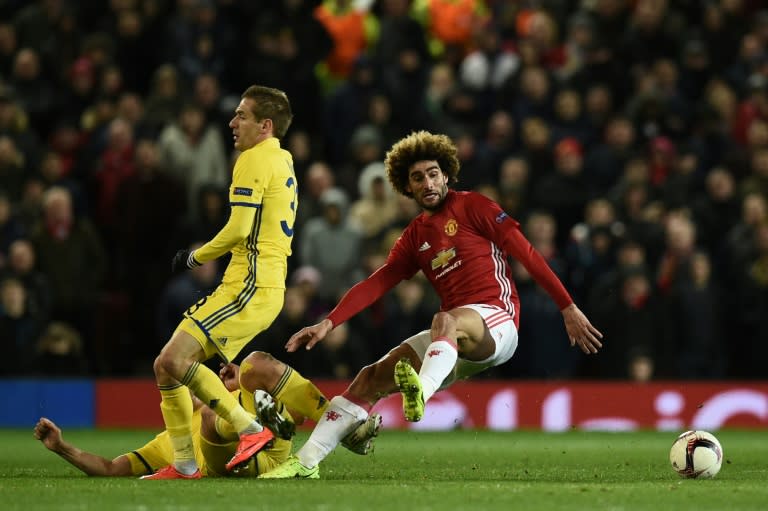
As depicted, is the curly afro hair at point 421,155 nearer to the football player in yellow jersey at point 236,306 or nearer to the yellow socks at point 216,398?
the football player in yellow jersey at point 236,306

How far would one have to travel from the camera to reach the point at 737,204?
15.3 meters

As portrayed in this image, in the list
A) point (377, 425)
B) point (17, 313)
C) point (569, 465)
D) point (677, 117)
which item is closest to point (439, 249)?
point (377, 425)

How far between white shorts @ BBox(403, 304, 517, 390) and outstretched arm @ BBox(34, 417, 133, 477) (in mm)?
1852

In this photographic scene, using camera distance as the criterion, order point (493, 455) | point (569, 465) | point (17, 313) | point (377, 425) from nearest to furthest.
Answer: point (377, 425) → point (569, 465) → point (493, 455) → point (17, 313)

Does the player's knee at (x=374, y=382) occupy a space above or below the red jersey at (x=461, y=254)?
below

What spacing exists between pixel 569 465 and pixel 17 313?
254 inches

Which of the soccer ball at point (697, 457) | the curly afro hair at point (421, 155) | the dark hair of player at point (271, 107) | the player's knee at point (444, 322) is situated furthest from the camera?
the curly afro hair at point (421, 155)

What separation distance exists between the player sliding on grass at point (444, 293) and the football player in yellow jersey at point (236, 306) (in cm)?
30

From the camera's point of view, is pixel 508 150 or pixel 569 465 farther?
pixel 508 150

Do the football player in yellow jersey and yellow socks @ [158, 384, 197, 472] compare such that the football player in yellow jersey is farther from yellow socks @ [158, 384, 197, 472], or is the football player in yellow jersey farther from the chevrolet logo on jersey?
the chevrolet logo on jersey

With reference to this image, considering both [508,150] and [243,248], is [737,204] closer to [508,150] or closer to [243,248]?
[508,150]

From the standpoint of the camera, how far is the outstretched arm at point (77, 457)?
27.6 feet

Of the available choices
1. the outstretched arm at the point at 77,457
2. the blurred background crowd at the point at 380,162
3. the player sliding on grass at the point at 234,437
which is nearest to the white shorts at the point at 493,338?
the player sliding on grass at the point at 234,437

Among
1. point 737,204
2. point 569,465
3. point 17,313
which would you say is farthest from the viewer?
point 737,204
